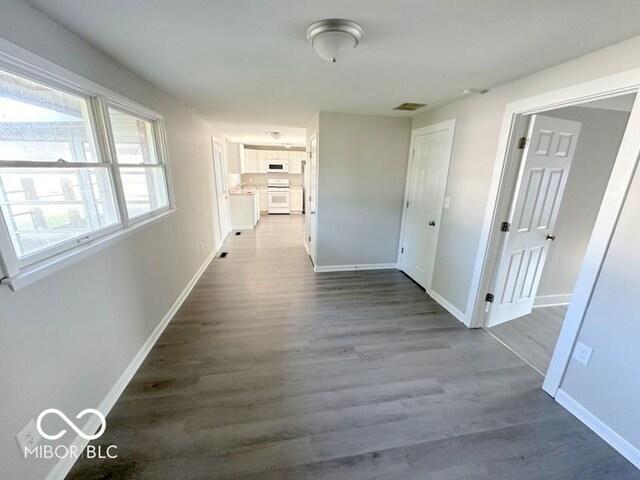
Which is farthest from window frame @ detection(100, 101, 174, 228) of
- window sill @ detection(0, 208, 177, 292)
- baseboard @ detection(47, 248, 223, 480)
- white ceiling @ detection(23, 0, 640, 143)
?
baseboard @ detection(47, 248, 223, 480)

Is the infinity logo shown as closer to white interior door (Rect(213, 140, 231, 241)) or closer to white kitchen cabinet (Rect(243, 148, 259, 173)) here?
white interior door (Rect(213, 140, 231, 241))

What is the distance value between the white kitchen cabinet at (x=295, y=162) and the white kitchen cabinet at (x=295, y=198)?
609mm

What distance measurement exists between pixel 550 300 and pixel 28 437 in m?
4.48

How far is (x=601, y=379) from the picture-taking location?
5.07 ft

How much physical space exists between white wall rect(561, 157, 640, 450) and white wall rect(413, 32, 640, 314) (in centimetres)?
89

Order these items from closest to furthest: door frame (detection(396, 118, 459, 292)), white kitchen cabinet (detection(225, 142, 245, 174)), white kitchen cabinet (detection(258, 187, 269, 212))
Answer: door frame (detection(396, 118, 459, 292))
white kitchen cabinet (detection(225, 142, 245, 174))
white kitchen cabinet (detection(258, 187, 269, 212))

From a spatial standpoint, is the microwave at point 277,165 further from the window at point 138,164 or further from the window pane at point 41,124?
the window pane at point 41,124

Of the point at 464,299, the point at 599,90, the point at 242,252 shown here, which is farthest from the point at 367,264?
the point at 599,90

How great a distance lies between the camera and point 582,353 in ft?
5.37

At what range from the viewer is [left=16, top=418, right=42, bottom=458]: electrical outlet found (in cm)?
109

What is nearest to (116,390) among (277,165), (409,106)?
(409,106)

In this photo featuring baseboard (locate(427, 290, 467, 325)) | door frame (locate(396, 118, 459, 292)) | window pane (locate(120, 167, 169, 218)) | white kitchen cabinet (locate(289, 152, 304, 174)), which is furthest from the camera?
white kitchen cabinet (locate(289, 152, 304, 174))

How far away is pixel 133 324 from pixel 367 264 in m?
3.08

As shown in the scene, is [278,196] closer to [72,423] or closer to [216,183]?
[216,183]
